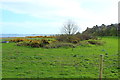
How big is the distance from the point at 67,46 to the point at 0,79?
10.1 meters

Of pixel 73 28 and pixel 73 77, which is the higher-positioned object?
pixel 73 28

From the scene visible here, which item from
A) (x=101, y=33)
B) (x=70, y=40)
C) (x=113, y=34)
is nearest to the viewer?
(x=70, y=40)

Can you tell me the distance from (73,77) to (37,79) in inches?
47.5

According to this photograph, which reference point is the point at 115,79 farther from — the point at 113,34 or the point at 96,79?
the point at 113,34

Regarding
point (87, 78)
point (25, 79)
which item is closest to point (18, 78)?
point (25, 79)

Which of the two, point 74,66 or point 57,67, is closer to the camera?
point 57,67

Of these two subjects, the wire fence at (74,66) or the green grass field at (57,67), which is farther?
the wire fence at (74,66)

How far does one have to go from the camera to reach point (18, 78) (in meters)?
4.47

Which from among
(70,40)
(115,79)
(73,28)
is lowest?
(115,79)

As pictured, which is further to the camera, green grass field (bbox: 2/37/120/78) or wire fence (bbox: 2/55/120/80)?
wire fence (bbox: 2/55/120/80)

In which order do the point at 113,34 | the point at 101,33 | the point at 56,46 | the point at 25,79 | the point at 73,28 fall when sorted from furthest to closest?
1. the point at 101,33
2. the point at 113,34
3. the point at 73,28
4. the point at 56,46
5. the point at 25,79

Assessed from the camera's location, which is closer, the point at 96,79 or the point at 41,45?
the point at 96,79

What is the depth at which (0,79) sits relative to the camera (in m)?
4.47

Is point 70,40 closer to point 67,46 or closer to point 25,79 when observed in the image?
point 67,46
